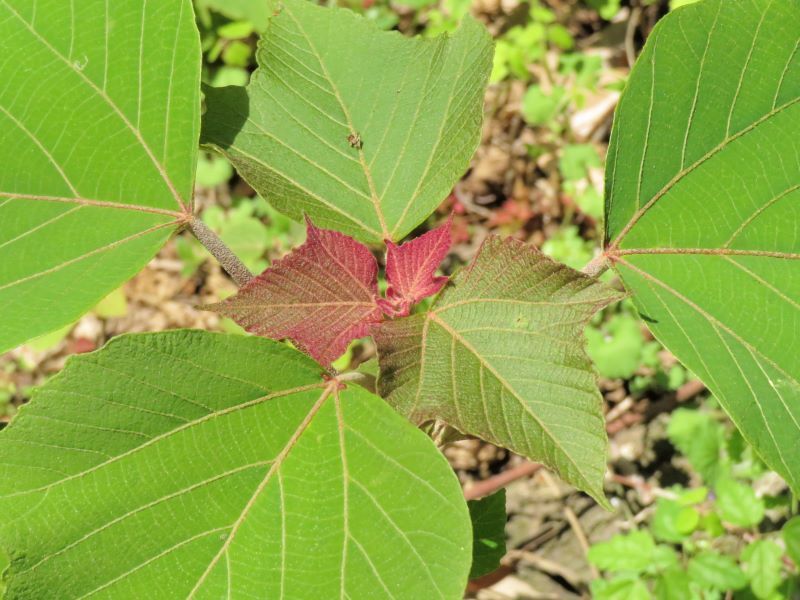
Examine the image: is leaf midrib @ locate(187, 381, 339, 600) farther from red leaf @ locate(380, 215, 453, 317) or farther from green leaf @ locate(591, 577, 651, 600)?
green leaf @ locate(591, 577, 651, 600)

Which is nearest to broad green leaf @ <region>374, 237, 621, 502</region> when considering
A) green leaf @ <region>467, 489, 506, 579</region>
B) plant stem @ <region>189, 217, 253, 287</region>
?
plant stem @ <region>189, 217, 253, 287</region>

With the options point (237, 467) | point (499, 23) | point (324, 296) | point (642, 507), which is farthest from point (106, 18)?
point (499, 23)

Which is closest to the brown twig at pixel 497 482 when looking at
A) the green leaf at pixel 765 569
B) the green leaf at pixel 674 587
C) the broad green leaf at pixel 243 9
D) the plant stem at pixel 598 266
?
the green leaf at pixel 674 587

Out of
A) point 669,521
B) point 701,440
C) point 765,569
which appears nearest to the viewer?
point 765,569

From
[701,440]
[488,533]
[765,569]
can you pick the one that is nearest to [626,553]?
[765,569]

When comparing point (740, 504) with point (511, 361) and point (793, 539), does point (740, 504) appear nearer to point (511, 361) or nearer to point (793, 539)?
point (793, 539)

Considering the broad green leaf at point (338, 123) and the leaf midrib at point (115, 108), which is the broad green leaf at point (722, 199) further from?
the leaf midrib at point (115, 108)

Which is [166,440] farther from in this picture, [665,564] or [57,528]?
[665,564]
